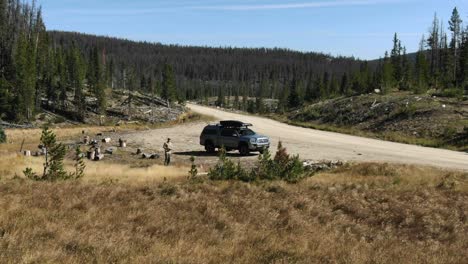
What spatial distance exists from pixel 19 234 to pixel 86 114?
9502cm

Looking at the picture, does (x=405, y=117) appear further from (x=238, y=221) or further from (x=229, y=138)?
(x=238, y=221)

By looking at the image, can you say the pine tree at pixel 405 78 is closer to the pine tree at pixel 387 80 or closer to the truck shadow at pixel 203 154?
the pine tree at pixel 387 80

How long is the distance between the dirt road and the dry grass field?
7.15 metres

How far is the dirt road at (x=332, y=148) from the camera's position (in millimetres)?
28609

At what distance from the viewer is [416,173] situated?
2252 cm

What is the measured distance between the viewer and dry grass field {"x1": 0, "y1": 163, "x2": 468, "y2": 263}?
852 centimetres

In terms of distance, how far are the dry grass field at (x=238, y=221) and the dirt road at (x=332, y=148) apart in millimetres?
7154

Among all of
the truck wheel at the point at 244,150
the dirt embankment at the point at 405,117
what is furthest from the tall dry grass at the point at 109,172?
the dirt embankment at the point at 405,117

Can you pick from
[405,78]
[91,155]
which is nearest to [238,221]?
[91,155]

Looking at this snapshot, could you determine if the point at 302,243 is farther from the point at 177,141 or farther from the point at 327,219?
the point at 177,141

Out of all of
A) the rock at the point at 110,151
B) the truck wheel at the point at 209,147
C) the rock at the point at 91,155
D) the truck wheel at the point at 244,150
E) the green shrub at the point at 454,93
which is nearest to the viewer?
the rock at the point at 91,155

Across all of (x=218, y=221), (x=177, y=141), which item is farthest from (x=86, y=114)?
(x=218, y=221)

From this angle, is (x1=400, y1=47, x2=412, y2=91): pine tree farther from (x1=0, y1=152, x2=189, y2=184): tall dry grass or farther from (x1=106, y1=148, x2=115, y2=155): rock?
(x1=0, y1=152, x2=189, y2=184): tall dry grass

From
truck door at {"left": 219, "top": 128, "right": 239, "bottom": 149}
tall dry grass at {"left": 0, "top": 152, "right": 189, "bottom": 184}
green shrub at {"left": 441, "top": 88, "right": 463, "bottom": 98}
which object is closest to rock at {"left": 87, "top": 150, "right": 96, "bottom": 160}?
tall dry grass at {"left": 0, "top": 152, "right": 189, "bottom": 184}
